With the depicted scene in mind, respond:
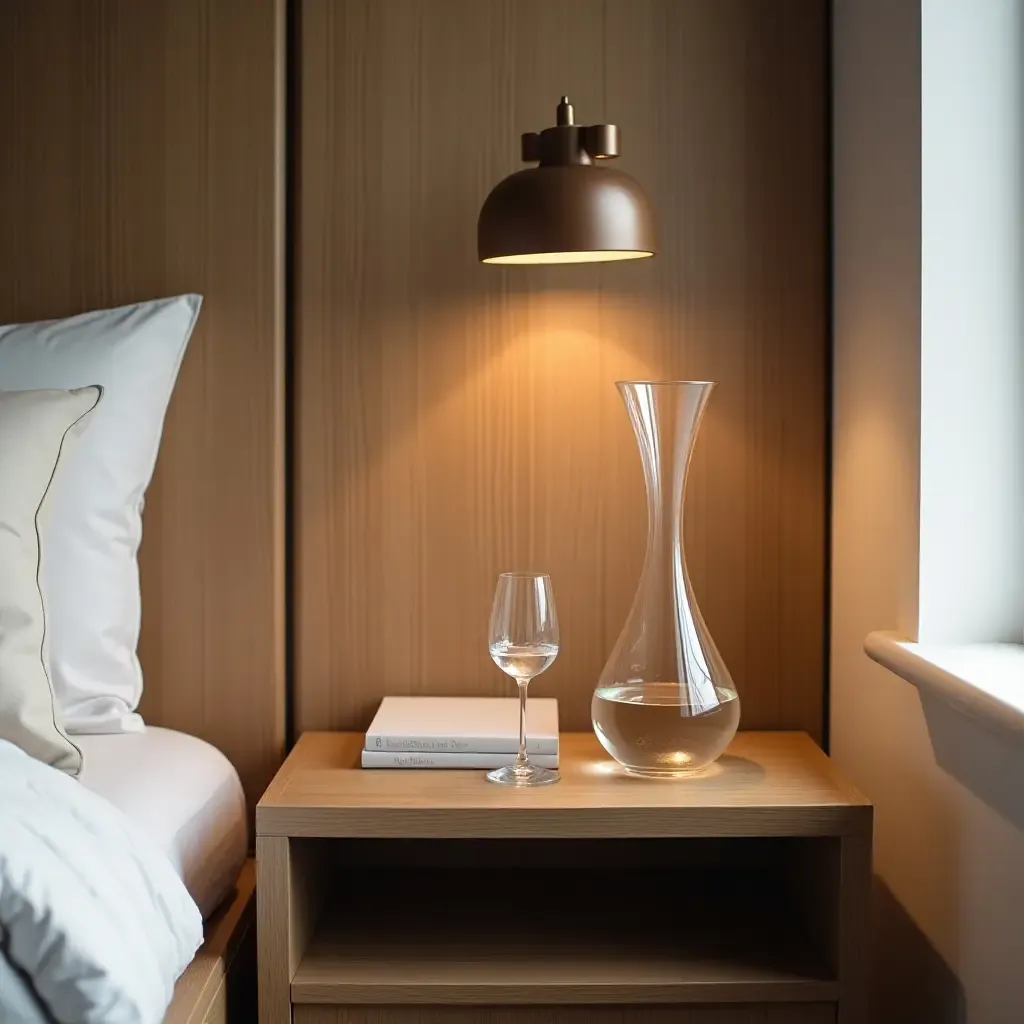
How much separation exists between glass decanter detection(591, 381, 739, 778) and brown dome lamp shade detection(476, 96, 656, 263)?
184 mm

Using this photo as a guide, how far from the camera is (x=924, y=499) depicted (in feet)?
5.20

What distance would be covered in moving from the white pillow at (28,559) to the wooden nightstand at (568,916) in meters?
0.26

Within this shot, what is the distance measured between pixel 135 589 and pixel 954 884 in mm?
1119

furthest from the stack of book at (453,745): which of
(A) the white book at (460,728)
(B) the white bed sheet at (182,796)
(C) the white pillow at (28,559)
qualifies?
(C) the white pillow at (28,559)

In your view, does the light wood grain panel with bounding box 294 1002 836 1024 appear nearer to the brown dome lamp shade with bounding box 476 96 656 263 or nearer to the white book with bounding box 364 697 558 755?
the white book with bounding box 364 697 558 755

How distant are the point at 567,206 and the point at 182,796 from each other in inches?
33.2

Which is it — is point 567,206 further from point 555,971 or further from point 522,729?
point 555,971

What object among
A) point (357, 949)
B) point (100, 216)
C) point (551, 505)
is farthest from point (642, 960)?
point (100, 216)

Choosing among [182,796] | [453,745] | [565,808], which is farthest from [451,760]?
[182,796]

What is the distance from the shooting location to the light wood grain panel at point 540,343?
190cm

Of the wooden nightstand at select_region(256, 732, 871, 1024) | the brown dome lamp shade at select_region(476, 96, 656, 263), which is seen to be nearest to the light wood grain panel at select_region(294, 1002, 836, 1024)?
the wooden nightstand at select_region(256, 732, 871, 1024)

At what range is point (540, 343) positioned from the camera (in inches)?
75.1

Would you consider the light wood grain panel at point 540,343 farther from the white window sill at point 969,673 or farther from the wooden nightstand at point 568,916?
the white window sill at point 969,673

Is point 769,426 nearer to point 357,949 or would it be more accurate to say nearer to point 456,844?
point 456,844
